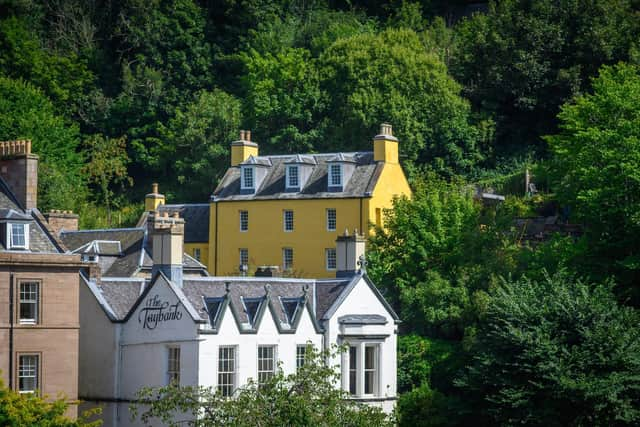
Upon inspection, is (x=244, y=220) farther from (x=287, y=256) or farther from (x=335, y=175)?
(x=335, y=175)

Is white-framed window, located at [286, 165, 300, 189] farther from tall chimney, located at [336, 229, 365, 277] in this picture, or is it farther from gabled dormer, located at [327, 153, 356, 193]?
tall chimney, located at [336, 229, 365, 277]

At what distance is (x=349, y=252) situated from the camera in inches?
2426

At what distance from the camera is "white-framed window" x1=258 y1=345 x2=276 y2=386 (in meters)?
57.1

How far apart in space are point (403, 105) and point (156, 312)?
39.9 meters

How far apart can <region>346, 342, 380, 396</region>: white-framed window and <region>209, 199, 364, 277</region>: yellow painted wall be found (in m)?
21.1

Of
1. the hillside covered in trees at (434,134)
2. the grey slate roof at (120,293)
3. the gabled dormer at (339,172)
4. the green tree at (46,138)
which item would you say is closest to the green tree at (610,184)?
the hillside covered in trees at (434,134)

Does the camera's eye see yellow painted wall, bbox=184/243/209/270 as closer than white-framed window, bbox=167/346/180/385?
No

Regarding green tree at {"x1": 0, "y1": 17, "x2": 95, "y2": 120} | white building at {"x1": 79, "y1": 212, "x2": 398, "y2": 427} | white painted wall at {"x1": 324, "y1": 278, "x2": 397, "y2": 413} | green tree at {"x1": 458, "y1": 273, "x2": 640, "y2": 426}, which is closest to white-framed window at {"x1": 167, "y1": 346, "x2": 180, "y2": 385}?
white building at {"x1": 79, "y1": 212, "x2": 398, "y2": 427}

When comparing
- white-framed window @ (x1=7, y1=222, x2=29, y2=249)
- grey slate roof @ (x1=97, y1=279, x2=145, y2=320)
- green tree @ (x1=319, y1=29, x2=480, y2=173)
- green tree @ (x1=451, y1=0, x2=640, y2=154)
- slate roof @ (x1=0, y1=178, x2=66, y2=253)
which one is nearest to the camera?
white-framed window @ (x1=7, y1=222, x2=29, y2=249)

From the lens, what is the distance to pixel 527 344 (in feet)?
195

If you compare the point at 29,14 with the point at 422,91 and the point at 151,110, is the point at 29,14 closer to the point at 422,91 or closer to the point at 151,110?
the point at 151,110

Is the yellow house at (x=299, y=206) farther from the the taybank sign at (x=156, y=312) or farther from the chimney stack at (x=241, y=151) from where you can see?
the the taybank sign at (x=156, y=312)

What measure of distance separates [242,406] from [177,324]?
778cm

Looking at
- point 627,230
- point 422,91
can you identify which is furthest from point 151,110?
point 627,230
